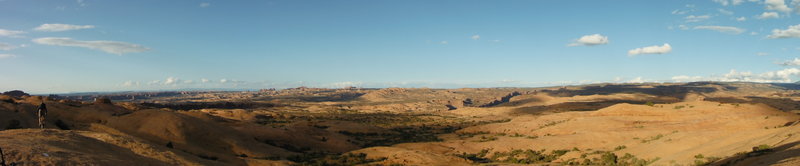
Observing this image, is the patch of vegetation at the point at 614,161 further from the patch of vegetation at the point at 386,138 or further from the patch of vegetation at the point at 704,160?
the patch of vegetation at the point at 386,138

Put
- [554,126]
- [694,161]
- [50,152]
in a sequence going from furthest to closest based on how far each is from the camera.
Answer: [554,126]
[694,161]
[50,152]

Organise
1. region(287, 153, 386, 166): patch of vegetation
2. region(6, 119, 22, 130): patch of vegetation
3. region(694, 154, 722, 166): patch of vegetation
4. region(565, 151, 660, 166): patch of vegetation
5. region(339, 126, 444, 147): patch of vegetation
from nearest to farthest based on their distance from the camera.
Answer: region(694, 154, 722, 166): patch of vegetation
region(565, 151, 660, 166): patch of vegetation
region(6, 119, 22, 130): patch of vegetation
region(287, 153, 386, 166): patch of vegetation
region(339, 126, 444, 147): patch of vegetation

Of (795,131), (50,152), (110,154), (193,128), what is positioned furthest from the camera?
(193,128)

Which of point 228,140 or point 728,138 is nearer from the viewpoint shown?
point 728,138

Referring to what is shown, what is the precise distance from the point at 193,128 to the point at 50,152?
994 inches

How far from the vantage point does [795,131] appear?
2388 cm

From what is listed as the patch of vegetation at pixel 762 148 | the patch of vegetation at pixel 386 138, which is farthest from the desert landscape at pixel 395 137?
the patch of vegetation at pixel 386 138

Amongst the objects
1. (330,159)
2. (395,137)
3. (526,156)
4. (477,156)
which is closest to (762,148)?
(526,156)

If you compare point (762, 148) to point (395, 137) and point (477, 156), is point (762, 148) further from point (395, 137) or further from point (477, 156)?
point (395, 137)

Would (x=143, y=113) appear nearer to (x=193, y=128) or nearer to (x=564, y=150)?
(x=193, y=128)

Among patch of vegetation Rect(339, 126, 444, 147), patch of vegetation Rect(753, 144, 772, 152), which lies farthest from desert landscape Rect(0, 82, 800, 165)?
patch of vegetation Rect(339, 126, 444, 147)

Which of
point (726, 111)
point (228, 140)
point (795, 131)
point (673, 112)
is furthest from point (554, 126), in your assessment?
Result: point (228, 140)

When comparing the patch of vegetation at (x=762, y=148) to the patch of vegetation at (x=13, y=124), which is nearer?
the patch of vegetation at (x=762, y=148)

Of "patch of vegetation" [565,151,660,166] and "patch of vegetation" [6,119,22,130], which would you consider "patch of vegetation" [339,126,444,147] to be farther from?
"patch of vegetation" [6,119,22,130]
